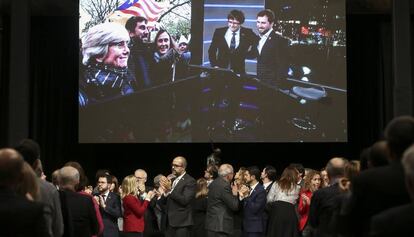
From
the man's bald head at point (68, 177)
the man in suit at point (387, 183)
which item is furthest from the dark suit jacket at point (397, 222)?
the man's bald head at point (68, 177)

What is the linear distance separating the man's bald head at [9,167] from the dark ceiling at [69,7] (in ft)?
31.7

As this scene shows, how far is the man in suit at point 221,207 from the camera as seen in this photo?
9.34m

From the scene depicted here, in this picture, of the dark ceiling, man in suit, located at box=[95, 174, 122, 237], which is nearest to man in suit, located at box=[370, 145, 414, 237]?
man in suit, located at box=[95, 174, 122, 237]

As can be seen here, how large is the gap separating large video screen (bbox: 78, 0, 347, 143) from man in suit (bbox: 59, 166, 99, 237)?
19.1 ft

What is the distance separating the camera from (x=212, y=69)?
1181cm

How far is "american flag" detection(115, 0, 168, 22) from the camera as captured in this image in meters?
11.8

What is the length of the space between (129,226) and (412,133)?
6.27 m

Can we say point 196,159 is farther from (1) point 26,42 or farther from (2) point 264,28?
(1) point 26,42

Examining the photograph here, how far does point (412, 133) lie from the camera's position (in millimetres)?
3398

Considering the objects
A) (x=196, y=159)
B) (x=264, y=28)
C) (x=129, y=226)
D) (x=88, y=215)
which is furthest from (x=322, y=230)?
(x=196, y=159)

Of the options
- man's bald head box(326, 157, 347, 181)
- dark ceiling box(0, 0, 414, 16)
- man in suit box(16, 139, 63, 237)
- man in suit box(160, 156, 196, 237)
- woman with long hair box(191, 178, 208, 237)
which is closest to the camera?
man in suit box(16, 139, 63, 237)

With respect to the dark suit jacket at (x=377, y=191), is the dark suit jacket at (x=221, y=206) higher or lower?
lower

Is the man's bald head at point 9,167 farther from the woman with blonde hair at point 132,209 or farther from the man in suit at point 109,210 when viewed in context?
the woman with blonde hair at point 132,209

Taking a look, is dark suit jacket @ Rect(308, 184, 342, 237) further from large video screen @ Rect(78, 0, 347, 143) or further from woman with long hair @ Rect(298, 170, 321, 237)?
large video screen @ Rect(78, 0, 347, 143)
